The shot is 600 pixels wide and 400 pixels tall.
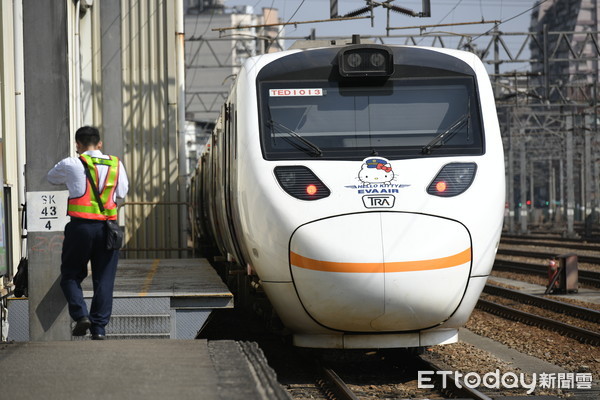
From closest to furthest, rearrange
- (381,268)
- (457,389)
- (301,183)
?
1. (381,268)
2. (457,389)
3. (301,183)

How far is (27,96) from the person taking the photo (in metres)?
7.94

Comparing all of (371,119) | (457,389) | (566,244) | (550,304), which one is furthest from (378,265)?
(566,244)

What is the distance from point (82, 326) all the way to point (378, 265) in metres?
2.33

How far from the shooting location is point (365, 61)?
30.4 feet

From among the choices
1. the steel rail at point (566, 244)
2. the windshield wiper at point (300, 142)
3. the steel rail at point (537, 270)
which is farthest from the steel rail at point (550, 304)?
the steel rail at point (566, 244)

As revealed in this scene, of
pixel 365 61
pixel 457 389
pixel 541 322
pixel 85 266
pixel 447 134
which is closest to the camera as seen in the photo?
pixel 85 266

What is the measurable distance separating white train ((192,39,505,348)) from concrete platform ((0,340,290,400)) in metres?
1.62

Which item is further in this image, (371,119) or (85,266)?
(371,119)

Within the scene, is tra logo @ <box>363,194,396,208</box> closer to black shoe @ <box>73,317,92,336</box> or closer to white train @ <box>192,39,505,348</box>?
white train @ <box>192,39,505,348</box>

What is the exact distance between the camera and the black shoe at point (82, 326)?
7.62 m

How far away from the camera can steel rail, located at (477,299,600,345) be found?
12234 millimetres

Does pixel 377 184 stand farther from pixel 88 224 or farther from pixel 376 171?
pixel 88 224

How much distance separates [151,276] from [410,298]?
399cm

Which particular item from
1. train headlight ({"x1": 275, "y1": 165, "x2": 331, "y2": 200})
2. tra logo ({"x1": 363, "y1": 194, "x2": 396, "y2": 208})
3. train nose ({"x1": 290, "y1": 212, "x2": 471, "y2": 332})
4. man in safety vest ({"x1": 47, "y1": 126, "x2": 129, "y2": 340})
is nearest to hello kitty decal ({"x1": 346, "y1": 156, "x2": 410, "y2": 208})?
tra logo ({"x1": 363, "y1": 194, "x2": 396, "y2": 208})
